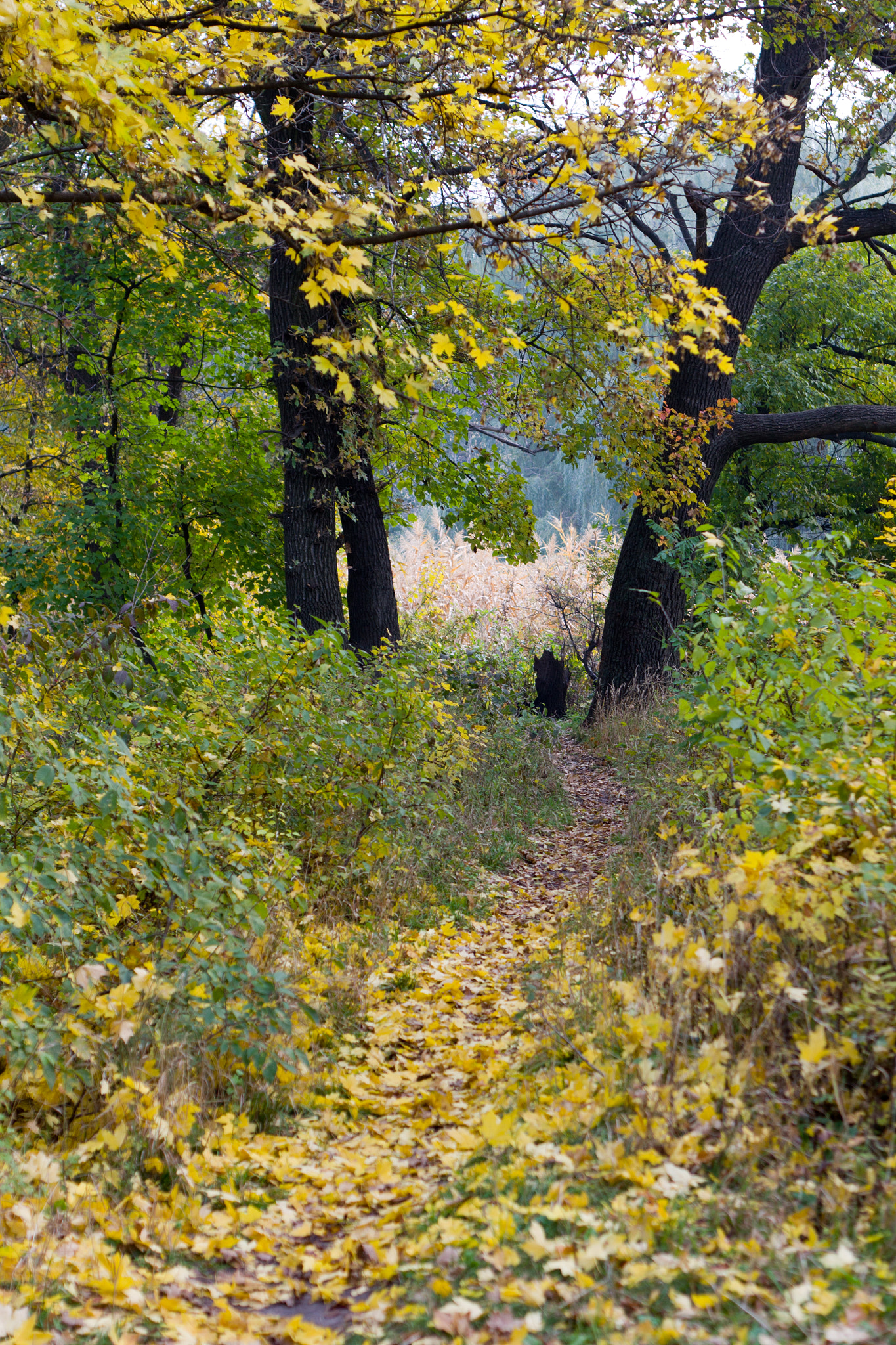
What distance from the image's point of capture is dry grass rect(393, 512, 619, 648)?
1675 centimetres

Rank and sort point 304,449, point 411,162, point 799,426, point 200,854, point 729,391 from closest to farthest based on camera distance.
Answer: point 200,854, point 411,162, point 304,449, point 799,426, point 729,391

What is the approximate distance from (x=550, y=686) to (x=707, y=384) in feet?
14.1

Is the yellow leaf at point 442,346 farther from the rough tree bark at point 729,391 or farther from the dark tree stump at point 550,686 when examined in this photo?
the dark tree stump at point 550,686

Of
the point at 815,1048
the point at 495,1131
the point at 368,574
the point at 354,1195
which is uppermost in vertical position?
the point at 368,574

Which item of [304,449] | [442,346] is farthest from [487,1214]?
[304,449]

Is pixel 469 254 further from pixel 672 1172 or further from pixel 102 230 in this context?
pixel 672 1172

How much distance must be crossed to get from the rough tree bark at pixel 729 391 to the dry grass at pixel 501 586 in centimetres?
452

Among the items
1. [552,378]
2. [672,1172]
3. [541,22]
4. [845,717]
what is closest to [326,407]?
[552,378]

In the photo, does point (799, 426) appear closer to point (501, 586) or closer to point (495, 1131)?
point (501, 586)

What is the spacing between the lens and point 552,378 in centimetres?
772

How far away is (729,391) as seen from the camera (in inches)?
472

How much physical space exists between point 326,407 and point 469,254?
6921 millimetres

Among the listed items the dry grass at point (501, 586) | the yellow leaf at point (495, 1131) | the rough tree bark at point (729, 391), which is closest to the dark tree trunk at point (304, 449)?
the rough tree bark at point (729, 391)

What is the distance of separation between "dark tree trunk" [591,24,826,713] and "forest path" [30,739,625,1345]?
6.59m
